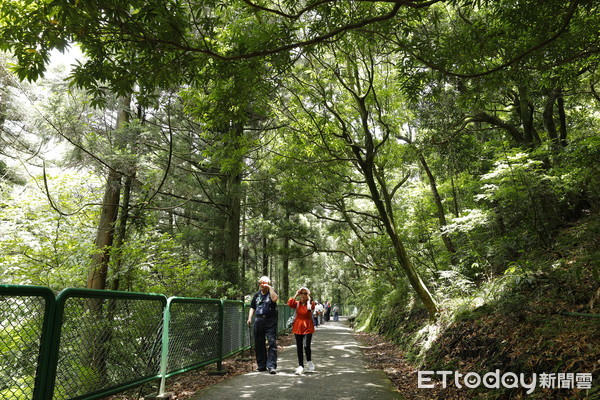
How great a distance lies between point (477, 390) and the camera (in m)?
4.43

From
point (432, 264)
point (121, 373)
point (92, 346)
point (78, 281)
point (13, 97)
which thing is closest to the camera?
point (92, 346)

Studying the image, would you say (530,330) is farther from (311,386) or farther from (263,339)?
(263,339)

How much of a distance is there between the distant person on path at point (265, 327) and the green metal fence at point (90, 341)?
50.7 inches

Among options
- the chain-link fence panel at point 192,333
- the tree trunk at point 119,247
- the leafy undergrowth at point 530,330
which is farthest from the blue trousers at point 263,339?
the tree trunk at point 119,247

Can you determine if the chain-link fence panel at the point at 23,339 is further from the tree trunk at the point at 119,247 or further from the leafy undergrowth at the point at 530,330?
the tree trunk at the point at 119,247

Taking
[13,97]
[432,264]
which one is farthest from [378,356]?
[13,97]

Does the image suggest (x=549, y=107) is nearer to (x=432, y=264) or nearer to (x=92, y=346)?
(x=432, y=264)

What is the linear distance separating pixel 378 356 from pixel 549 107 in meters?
8.46

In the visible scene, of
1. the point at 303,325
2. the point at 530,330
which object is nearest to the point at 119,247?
the point at 303,325

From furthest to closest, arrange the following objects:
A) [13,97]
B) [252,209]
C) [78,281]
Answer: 1. [252,209]
2. [13,97]
3. [78,281]

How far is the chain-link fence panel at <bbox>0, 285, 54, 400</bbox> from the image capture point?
2.54 m

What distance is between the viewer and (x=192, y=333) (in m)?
5.68

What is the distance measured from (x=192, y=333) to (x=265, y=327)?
5.76ft

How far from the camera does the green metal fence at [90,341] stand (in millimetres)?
2629
